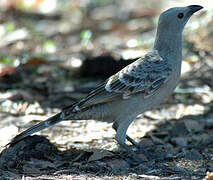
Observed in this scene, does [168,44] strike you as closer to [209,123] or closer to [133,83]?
[133,83]

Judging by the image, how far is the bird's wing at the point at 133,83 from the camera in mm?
5723

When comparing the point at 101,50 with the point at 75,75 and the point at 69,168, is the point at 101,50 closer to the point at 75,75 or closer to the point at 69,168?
the point at 75,75

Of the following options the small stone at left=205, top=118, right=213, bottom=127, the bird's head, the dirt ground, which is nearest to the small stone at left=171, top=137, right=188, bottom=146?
the dirt ground

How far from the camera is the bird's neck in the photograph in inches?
234

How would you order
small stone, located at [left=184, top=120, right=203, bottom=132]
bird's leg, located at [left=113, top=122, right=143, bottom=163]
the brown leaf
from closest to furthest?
the brown leaf → bird's leg, located at [left=113, top=122, right=143, bottom=163] → small stone, located at [left=184, top=120, right=203, bottom=132]

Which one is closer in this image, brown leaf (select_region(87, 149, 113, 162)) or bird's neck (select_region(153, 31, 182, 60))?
brown leaf (select_region(87, 149, 113, 162))

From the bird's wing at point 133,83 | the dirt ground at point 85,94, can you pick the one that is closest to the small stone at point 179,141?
the dirt ground at point 85,94

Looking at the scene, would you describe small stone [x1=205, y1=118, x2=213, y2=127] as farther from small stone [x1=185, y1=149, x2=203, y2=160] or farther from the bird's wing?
the bird's wing

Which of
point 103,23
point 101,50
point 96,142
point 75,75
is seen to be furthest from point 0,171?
point 103,23

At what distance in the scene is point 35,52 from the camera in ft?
30.6

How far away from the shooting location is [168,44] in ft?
19.6

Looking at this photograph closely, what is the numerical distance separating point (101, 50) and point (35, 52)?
137 cm

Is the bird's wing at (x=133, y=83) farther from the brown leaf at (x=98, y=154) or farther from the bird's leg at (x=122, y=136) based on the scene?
the brown leaf at (x=98, y=154)

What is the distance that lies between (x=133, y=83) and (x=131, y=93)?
13cm
